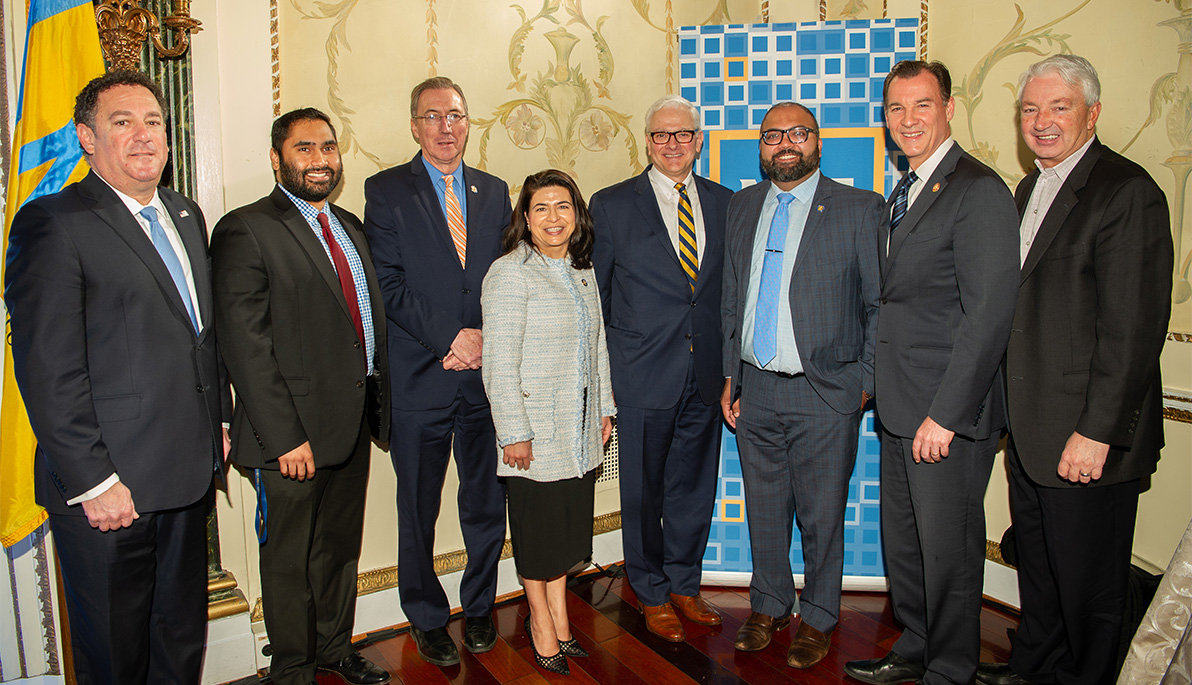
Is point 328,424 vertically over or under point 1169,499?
over

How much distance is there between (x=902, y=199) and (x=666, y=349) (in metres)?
1.00

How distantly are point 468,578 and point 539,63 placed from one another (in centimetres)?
224

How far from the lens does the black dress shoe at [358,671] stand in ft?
8.93

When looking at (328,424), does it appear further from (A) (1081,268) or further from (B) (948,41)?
(B) (948,41)

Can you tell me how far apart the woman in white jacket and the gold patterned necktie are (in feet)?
0.85

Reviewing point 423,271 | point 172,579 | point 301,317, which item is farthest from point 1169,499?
point 172,579

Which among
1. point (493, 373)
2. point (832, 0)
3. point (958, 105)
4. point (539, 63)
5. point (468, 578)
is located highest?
point (832, 0)

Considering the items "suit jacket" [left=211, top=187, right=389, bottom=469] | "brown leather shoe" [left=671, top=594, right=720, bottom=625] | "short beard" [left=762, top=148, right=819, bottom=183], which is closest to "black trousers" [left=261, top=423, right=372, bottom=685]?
"suit jacket" [left=211, top=187, right=389, bottom=469]

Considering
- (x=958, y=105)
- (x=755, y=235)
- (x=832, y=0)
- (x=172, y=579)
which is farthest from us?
(x=832, y=0)

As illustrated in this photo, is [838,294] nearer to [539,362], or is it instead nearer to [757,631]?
[539,362]

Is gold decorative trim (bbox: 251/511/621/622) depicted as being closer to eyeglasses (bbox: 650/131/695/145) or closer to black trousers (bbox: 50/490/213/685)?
black trousers (bbox: 50/490/213/685)

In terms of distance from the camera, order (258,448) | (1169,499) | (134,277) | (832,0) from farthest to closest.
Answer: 1. (832,0)
2. (1169,499)
3. (258,448)
4. (134,277)

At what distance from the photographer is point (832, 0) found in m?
3.74

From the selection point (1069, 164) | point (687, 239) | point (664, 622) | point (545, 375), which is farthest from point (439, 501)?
point (1069, 164)
